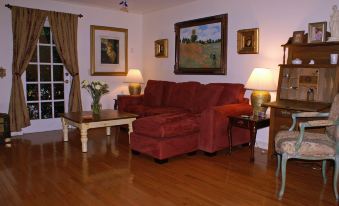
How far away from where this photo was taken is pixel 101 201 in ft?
8.14

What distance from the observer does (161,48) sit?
5852 millimetres

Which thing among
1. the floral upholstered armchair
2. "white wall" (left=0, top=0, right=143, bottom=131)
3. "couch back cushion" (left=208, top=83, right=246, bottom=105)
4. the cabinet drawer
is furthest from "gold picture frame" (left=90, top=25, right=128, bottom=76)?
the floral upholstered armchair

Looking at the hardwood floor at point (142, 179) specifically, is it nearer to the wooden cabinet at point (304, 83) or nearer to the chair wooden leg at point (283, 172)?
the chair wooden leg at point (283, 172)

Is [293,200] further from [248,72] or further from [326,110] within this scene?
[248,72]

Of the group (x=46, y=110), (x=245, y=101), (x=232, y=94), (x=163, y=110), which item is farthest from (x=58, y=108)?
(x=245, y=101)

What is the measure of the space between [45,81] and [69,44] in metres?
0.78

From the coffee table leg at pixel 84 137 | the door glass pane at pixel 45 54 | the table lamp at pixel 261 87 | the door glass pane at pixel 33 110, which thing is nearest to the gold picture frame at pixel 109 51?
the door glass pane at pixel 45 54

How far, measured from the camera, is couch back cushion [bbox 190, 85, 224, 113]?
4.33 meters

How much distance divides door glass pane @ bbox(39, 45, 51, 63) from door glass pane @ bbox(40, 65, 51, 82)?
11 cm

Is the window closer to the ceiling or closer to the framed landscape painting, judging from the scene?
the ceiling

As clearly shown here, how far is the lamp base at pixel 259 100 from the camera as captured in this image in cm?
387

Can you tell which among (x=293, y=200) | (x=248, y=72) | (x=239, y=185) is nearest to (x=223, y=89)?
(x=248, y=72)

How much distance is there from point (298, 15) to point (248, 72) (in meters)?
1.04

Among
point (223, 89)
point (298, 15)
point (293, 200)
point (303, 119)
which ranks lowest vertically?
point (293, 200)
